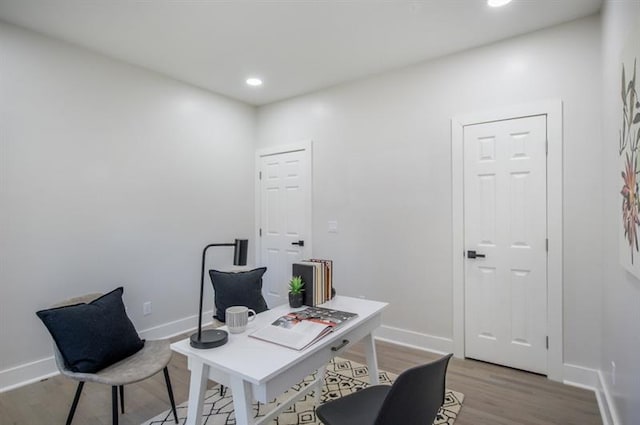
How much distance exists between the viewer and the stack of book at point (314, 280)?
6.87 feet

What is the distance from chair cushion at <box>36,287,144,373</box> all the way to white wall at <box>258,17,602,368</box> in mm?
2262

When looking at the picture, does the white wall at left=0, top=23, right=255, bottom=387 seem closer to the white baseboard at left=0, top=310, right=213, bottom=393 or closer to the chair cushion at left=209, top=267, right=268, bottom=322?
the white baseboard at left=0, top=310, right=213, bottom=393

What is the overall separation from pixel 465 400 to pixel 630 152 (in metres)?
1.86

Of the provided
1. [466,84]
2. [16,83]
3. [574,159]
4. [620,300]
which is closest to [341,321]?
[620,300]

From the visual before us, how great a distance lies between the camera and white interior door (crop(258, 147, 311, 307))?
4137 millimetres

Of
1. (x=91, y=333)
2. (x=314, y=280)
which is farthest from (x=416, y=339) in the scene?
(x=91, y=333)

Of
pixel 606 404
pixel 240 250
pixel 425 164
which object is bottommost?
pixel 606 404

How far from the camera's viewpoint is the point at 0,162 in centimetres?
253

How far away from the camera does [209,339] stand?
154 centimetres

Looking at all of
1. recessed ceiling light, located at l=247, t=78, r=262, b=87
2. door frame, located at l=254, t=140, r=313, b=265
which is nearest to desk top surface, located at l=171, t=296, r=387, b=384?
door frame, located at l=254, t=140, r=313, b=265

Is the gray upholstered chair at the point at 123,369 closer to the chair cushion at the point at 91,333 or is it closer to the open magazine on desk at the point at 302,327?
the chair cushion at the point at 91,333

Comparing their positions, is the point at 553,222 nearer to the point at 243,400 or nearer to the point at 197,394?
the point at 243,400

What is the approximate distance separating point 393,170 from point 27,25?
3.26 metres

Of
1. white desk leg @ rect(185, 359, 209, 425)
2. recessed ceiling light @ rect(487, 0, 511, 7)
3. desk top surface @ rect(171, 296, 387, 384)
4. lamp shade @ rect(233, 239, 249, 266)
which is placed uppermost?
recessed ceiling light @ rect(487, 0, 511, 7)
